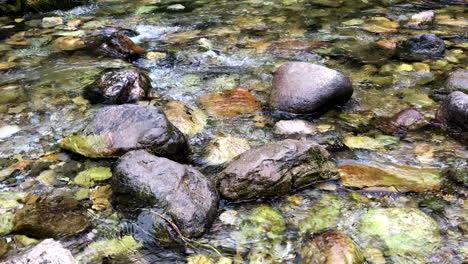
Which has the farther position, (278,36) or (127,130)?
(278,36)

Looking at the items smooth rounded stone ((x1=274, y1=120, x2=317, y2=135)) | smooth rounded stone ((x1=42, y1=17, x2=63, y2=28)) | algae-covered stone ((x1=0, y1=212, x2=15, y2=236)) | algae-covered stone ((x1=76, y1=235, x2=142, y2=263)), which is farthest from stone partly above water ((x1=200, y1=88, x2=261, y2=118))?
smooth rounded stone ((x1=42, y1=17, x2=63, y2=28))

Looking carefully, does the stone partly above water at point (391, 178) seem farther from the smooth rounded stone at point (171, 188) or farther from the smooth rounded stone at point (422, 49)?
the smooth rounded stone at point (422, 49)

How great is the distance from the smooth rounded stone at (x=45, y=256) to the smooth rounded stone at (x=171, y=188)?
479mm

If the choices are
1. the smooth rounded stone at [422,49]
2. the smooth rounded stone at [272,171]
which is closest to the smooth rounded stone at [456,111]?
the smooth rounded stone at [272,171]

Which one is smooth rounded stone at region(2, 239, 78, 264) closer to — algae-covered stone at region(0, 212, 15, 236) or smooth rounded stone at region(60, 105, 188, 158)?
algae-covered stone at region(0, 212, 15, 236)

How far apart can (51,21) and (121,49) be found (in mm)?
1711

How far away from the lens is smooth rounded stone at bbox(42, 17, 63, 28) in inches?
216

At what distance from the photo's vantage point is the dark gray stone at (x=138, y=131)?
8.84 feet

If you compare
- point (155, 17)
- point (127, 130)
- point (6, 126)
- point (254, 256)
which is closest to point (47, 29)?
point (155, 17)

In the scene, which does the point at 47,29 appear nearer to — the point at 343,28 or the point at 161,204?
the point at 343,28

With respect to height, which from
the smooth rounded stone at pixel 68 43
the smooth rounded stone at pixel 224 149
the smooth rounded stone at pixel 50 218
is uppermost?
the smooth rounded stone at pixel 68 43

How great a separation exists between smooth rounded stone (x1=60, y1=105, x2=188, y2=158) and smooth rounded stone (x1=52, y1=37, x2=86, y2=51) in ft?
6.94

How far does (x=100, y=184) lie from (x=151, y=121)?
0.48 metres

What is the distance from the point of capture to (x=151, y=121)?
277cm
